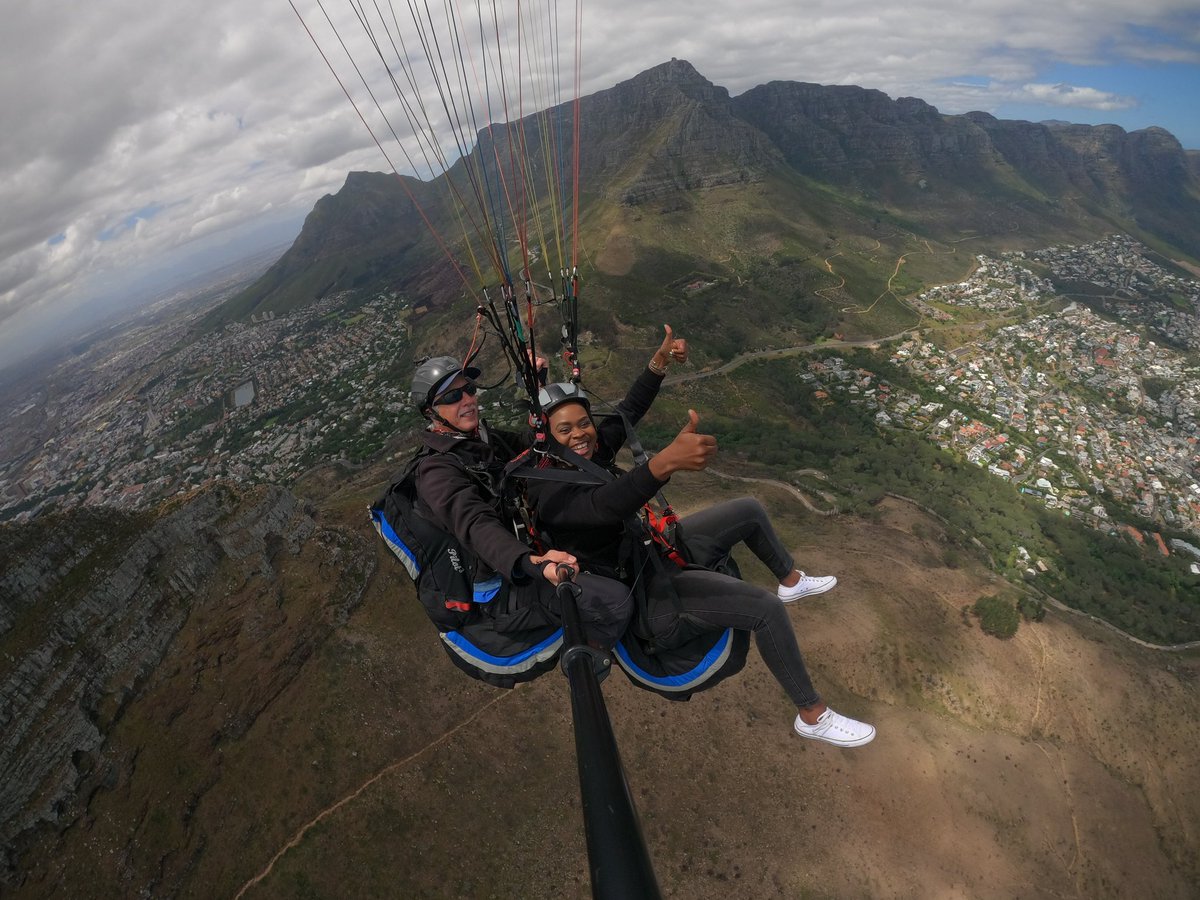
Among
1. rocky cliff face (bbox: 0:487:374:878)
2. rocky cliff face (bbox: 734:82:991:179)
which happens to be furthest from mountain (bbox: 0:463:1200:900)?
rocky cliff face (bbox: 734:82:991:179)

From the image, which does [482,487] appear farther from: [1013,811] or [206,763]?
[1013,811]

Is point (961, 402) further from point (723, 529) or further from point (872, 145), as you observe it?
point (872, 145)

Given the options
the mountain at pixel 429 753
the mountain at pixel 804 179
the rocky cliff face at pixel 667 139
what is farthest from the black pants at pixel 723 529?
the rocky cliff face at pixel 667 139

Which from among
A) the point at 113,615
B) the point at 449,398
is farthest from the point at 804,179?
the point at 449,398

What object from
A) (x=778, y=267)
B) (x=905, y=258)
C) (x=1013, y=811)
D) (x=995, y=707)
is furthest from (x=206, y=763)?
(x=905, y=258)

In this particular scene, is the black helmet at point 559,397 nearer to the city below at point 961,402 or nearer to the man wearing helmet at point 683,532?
the man wearing helmet at point 683,532

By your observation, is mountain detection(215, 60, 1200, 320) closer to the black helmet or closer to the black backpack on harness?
the black helmet
